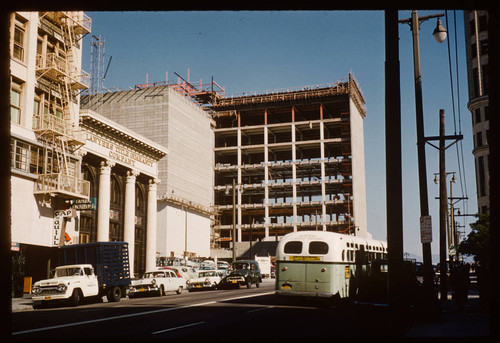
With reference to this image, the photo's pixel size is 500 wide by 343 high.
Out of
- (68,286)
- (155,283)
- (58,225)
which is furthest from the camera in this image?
(58,225)

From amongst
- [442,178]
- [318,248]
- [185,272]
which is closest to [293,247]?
[318,248]

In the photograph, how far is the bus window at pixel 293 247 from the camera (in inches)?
887

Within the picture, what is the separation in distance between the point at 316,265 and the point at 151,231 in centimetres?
3877

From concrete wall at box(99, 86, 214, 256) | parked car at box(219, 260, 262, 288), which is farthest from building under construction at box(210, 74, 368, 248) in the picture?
parked car at box(219, 260, 262, 288)

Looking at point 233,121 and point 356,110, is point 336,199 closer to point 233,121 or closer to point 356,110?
point 356,110

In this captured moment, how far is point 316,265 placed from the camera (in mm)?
21750

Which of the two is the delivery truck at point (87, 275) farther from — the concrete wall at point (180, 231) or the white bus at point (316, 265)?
the concrete wall at point (180, 231)

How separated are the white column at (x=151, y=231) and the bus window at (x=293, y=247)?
3679cm

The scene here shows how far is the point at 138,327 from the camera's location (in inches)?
555

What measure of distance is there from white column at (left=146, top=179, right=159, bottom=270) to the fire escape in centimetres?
1742

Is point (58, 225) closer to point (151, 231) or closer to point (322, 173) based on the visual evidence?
point (151, 231)

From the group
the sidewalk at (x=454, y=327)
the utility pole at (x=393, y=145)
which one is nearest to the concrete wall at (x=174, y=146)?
the sidewalk at (x=454, y=327)

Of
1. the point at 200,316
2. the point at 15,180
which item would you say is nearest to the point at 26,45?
the point at 15,180

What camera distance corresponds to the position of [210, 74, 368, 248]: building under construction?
105 metres
